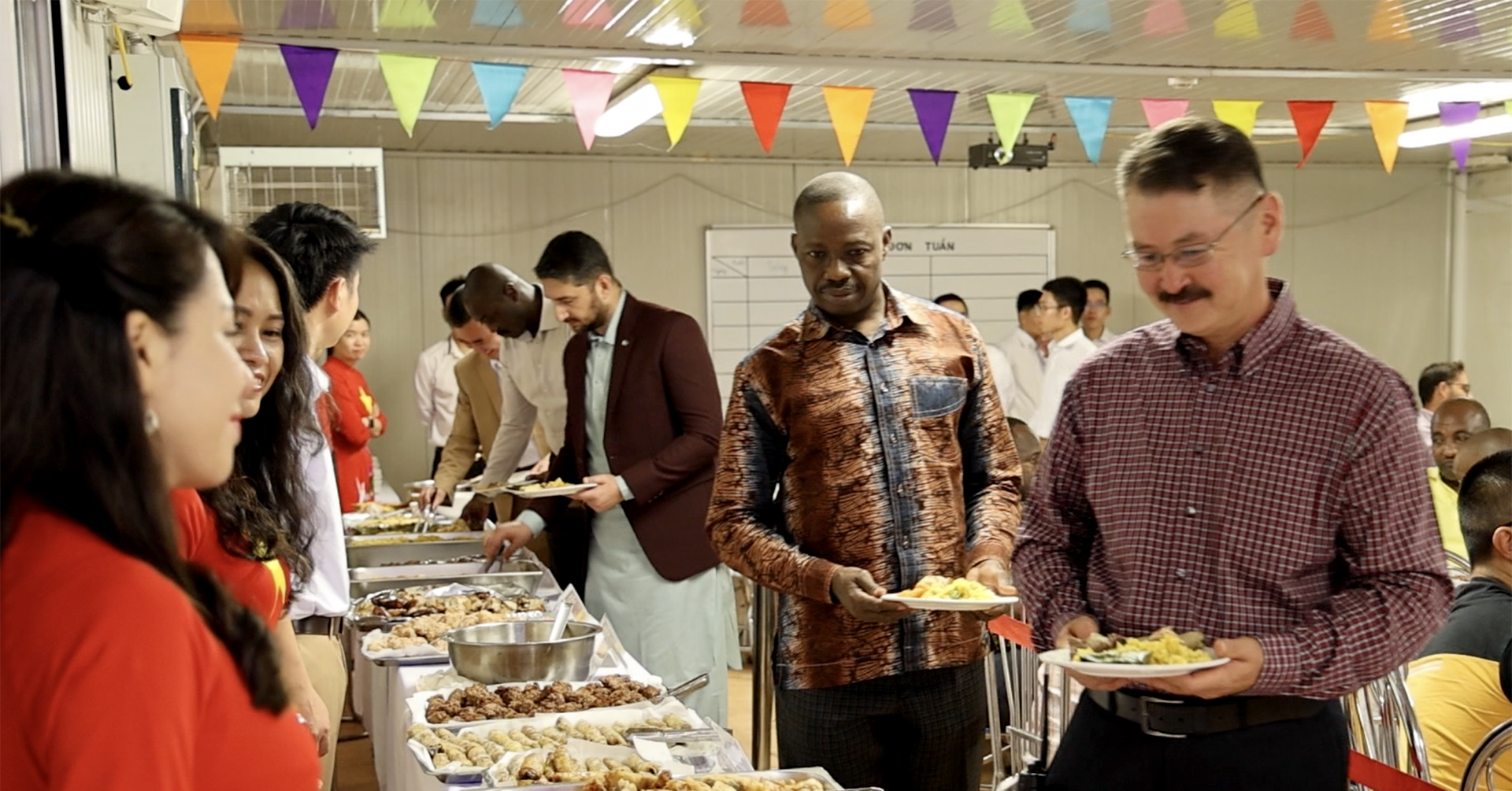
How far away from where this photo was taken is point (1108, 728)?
180 centimetres

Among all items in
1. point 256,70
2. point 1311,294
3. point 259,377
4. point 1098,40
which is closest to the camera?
point 259,377

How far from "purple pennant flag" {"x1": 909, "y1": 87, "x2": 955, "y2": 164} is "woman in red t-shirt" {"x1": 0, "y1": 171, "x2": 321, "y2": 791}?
185 inches

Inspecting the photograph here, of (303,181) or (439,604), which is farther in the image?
(303,181)

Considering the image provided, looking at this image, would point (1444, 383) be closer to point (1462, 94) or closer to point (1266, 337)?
point (1462, 94)

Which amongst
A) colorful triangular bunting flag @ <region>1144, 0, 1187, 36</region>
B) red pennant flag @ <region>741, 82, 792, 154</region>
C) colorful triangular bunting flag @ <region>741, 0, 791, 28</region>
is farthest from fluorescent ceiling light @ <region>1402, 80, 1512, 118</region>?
colorful triangular bunting flag @ <region>741, 0, 791, 28</region>

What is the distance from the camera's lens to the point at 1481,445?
4.36 m

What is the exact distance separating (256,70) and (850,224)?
428 cm

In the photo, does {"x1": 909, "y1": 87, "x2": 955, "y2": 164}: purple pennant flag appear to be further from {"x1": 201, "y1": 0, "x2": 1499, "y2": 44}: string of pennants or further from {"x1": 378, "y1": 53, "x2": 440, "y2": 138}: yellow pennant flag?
{"x1": 378, "y1": 53, "x2": 440, "y2": 138}: yellow pennant flag

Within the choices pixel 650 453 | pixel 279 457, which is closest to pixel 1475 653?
pixel 650 453

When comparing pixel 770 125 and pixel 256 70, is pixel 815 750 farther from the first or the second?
pixel 256 70

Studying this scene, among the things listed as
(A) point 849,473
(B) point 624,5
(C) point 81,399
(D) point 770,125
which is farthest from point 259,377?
(D) point 770,125

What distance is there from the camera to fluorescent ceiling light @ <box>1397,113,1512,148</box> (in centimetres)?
788

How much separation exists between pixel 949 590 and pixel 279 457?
1.06 meters

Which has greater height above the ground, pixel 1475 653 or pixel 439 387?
pixel 439 387
